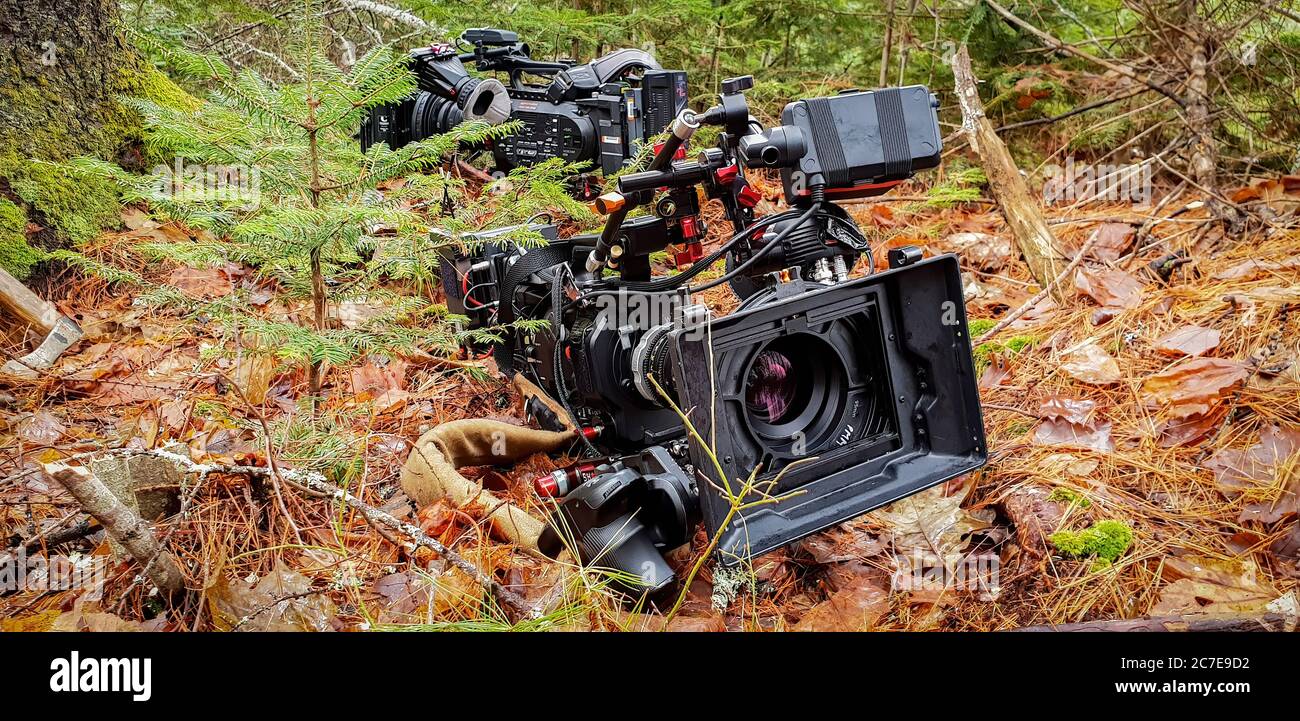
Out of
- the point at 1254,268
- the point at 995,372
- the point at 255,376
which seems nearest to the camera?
the point at 255,376

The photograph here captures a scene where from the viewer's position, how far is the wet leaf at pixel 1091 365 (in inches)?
121

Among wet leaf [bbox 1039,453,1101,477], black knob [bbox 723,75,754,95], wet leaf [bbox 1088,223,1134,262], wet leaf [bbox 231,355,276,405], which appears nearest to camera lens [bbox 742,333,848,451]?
black knob [bbox 723,75,754,95]

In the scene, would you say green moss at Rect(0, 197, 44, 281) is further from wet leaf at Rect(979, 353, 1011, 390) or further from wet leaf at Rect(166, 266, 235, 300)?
wet leaf at Rect(979, 353, 1011, 390)

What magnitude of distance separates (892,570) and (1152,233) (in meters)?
2.89

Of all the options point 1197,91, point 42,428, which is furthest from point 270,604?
point 1197,91

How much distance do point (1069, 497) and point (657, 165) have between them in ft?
5.27

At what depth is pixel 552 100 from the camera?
5188 mm

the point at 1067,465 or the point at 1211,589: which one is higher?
the point at 1067,465

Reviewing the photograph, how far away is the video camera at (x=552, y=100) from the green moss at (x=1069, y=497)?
313 centimetres

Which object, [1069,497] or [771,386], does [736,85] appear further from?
[1069,497]
